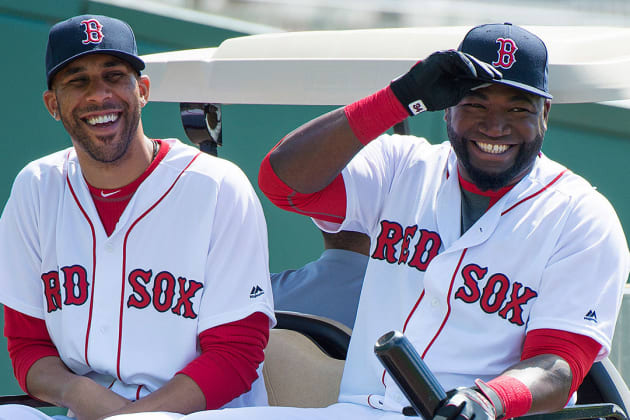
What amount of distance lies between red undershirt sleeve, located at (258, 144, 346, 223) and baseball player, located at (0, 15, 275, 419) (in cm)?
6

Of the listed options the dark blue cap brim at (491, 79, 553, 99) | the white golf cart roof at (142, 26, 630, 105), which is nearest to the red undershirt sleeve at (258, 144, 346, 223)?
the white golf cart roof at (142, 26, 630, 105)

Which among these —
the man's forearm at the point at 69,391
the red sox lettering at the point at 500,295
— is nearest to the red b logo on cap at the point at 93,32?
the man's forearm at the point at 69,391

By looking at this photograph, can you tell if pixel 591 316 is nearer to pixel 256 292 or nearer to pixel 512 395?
pixel 512 395

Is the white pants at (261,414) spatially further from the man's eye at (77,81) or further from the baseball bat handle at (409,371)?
the man's eye at (77,81)

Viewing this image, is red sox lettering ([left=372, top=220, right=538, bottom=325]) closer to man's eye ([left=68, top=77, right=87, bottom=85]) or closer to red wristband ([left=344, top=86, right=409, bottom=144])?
red wristband ([left=344, top=86, right=409, bottom=144])

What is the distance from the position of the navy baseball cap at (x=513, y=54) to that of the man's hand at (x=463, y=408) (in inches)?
31.6

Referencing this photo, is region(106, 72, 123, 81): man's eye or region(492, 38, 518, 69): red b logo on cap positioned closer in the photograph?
region(492, 38, 518, 69): red b logo on cap

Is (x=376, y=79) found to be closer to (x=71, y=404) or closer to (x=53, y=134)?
(x=71, y=404)

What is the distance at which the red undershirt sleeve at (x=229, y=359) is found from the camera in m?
2.39

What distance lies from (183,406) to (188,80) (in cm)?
96

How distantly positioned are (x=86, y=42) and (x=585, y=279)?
134cm

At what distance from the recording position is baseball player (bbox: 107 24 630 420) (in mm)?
2281

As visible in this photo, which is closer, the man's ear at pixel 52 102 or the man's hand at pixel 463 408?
the man's hand at pixel 463 408

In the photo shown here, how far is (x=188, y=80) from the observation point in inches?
111
